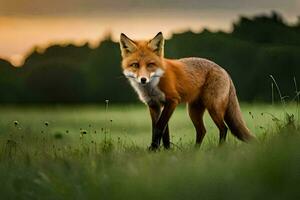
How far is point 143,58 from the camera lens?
880 cm

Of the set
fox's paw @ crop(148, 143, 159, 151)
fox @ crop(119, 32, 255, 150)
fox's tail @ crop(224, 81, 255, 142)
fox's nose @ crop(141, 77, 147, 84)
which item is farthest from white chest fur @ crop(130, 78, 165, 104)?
fox's tail @ crop(224, 81, 255, 142)

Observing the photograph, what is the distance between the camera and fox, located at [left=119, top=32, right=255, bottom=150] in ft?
29.0

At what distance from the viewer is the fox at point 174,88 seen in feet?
29.0

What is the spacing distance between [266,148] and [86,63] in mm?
12908

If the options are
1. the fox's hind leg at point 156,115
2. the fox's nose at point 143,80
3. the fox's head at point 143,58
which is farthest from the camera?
the fox's hind leg at point 156,115

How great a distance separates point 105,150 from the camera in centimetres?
840

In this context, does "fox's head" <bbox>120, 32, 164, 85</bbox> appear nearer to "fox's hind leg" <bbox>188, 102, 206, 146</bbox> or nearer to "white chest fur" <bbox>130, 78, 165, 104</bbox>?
"white chest fur" <bbox>130, 78, 165, 104</bbox>

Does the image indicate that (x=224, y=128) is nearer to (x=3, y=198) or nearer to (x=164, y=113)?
(x=164, y=113)

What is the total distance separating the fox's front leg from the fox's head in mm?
389

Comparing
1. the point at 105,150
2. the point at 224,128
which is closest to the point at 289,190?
the point at 105,150

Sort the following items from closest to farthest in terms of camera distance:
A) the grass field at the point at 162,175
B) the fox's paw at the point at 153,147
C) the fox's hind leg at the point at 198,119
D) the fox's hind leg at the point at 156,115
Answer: the grass field at the point at 162,175
the fox's paw at the point at 153,147
the fox's hind leg at the point at 156,115
the fox's hind leg at the point at 198,119

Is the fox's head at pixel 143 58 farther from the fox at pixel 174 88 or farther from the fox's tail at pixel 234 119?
the fox's tail at pixel 234 119

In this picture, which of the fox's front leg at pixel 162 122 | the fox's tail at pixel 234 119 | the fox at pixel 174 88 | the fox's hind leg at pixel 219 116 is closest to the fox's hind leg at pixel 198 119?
the fox at pixel 174 88

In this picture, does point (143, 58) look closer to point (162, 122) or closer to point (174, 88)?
point (174, 88)
